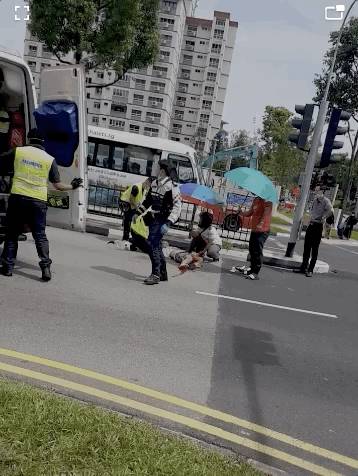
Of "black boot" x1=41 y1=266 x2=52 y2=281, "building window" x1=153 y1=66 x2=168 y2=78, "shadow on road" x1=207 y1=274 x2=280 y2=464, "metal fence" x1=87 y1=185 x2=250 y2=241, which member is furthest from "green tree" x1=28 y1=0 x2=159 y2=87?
"building window" x1=153 y1=66 x2=168 y2=78

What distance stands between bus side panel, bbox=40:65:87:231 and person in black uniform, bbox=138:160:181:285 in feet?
3.93

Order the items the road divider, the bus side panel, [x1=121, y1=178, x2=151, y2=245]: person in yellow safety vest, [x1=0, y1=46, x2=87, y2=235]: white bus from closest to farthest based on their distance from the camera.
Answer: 1. the road divider
2. [x1=0, y1=46, x2=87, y2=235]: white bus
3. the bus side panel
4. [x1=121, y1=178, x2=151, y2=245]: person in yellow safety vest

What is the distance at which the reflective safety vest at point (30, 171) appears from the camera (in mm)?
6324

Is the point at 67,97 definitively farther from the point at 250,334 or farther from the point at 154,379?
the point at 154,379

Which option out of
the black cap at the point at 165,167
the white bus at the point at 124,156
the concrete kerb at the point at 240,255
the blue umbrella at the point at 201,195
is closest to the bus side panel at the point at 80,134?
the black cap at the point at 165,167

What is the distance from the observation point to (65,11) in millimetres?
19000

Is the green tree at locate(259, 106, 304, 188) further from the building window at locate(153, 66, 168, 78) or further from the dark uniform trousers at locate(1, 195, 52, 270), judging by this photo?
the dark uniform trousers at locate(1, 195, 52, 270)

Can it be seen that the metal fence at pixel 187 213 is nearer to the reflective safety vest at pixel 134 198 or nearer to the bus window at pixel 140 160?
the reflective safety vest at pixel 134 198

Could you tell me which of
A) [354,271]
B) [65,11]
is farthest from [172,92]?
[354,271]

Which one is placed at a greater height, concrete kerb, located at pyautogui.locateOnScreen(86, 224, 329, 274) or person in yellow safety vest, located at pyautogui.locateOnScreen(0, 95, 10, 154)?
person in yellow safety vest, located at pyautogui.locateOnScreen(0, 95, 10, 154)

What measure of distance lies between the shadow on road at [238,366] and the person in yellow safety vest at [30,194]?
244cm

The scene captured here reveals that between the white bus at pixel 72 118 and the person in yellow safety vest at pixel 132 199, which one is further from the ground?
the white bus at pixel 72 118

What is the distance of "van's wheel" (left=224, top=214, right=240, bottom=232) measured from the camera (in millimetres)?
14711

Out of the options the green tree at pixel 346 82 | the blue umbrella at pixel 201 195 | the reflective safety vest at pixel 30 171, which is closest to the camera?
the reflective safety vest at pixel 30 171
